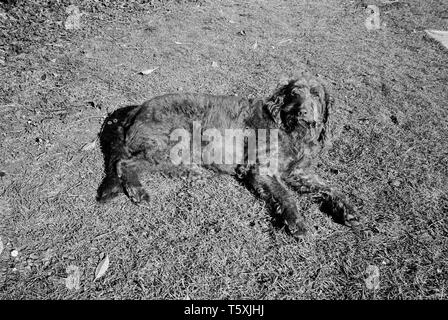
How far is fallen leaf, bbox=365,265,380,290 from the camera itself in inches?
123

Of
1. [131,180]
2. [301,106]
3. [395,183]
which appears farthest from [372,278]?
[131,180]

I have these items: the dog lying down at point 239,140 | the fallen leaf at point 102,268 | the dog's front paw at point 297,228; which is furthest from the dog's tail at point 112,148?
the dog's front paw at point 297,228

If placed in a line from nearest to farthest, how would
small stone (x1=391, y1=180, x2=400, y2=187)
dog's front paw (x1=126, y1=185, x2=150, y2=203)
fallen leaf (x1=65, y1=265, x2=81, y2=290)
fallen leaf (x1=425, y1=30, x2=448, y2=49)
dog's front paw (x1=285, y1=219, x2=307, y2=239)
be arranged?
1. fallen leaf (x1=65, y1=265, x2=81, y2=290)
2. dog's front paw (x1=285, y1=219, x2=307, y2=239)
3. dog's front paw (x1=126, y1=185, x2=150, y2=203)
4. small stone (x1=391, y1=180, x2=400, y2=187)
5. fallen leaf (x1=425, y1=30, x2=448, y2=49)

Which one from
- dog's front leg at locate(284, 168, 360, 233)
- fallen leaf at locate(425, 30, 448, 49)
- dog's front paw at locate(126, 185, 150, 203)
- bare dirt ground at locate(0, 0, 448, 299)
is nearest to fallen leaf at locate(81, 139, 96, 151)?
bare dirt ground at locate(0, 0, 448, 299)

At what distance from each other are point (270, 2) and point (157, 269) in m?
8.01

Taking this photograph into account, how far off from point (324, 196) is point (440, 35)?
591cm

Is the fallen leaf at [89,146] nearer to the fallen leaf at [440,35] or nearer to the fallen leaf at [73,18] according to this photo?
the fallen leaf at [73,18]

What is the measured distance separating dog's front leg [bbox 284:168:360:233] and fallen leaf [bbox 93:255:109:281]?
2269 mm

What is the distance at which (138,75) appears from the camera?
5.99 meters

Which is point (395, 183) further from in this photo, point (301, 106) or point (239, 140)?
point (239, 140)

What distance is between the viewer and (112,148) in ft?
14.1

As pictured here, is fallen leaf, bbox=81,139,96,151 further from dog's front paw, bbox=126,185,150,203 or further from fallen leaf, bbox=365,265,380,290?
fallen leaf, bbox=365,265,380,290

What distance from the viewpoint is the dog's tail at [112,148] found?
3.91 meters

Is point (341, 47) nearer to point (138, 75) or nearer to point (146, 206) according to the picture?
point (138, 75)
